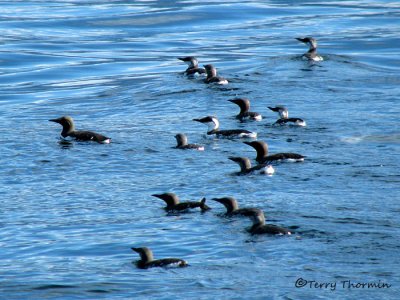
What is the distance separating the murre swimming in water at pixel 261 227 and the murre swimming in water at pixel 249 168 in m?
3.13

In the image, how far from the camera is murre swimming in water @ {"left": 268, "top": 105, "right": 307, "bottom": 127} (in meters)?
22.7

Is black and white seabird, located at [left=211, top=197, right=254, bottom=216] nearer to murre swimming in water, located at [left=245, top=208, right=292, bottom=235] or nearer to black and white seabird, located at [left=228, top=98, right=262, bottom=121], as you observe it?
murre swimming in water, located at [left=245, top=208, right=292, bottom=235]

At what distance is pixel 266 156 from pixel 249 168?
0.83 m

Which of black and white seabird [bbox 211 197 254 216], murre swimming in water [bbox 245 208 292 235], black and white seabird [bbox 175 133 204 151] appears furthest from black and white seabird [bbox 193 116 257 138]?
murre swimming in water [bbox 245 208 292 235]

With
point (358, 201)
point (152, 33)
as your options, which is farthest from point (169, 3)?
point (358, 201)

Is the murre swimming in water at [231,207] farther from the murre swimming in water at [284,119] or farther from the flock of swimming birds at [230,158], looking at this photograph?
the murre swimming in water at [284,119]

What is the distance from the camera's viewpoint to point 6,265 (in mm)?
14961

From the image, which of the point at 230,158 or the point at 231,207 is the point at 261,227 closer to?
the point at 231,207

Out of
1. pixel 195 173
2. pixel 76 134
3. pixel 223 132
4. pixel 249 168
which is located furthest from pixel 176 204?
pixel 76 134

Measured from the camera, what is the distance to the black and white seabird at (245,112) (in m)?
24.0

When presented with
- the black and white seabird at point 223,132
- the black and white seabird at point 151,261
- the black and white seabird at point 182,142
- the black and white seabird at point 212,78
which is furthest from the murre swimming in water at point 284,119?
the black and white seabird at point 151,261

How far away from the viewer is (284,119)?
22.9 meters

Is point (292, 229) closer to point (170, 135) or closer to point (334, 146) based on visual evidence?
point (334, 146)

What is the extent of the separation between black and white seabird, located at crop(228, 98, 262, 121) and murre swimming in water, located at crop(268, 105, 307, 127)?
1.16ft
